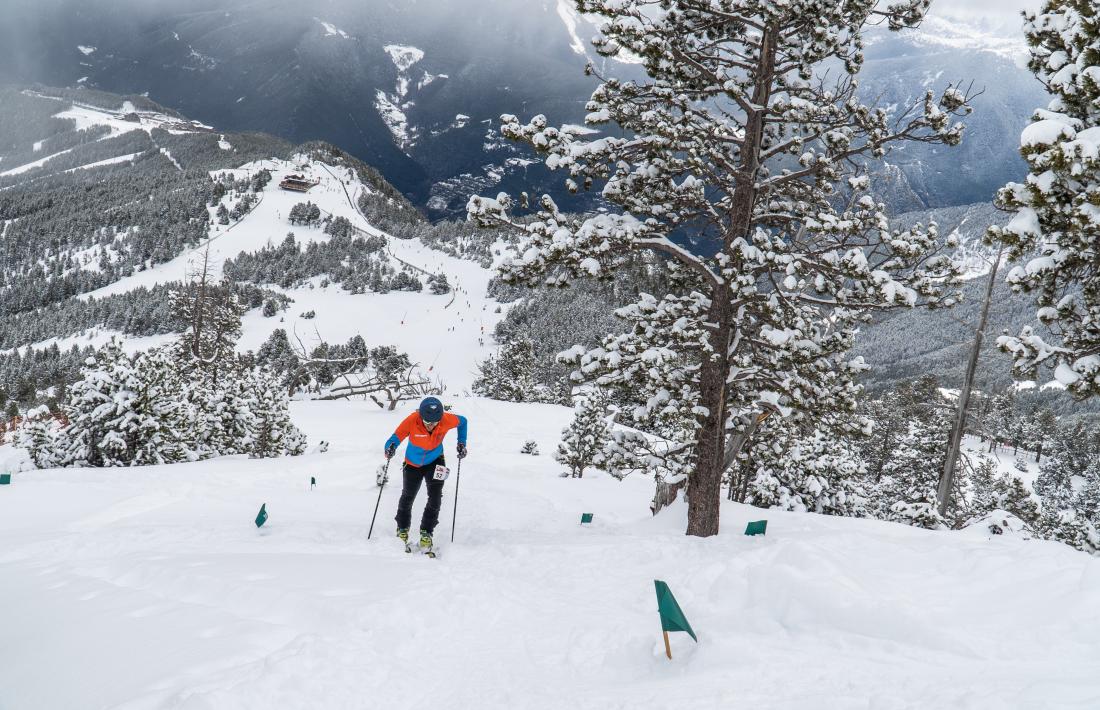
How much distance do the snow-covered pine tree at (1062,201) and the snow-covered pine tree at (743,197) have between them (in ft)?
3.87

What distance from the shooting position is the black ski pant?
704cm

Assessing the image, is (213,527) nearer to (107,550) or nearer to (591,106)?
(107,550)

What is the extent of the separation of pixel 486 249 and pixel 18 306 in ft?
349

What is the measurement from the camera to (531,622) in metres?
4.76

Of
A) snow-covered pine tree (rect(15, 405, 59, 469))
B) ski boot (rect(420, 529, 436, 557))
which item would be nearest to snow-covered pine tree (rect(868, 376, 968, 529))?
ski boot (rect(420, 529, 436, 557))

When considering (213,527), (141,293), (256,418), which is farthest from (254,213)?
(213,527)

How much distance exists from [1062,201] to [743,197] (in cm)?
378

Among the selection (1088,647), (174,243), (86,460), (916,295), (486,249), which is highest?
(486,249)

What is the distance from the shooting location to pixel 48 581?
4.88 metres

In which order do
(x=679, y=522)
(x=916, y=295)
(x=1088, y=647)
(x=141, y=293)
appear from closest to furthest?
(x=1088, y=647) < (x=916, y=295) < (x=679, y=522) < (x=141, y=293)

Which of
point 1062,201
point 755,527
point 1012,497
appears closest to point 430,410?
point 755,527

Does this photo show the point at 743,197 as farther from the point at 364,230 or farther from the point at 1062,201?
the point at 364,230

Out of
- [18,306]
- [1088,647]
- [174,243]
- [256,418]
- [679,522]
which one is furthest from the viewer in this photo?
[174,243]

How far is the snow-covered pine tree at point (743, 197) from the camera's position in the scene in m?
6.69
